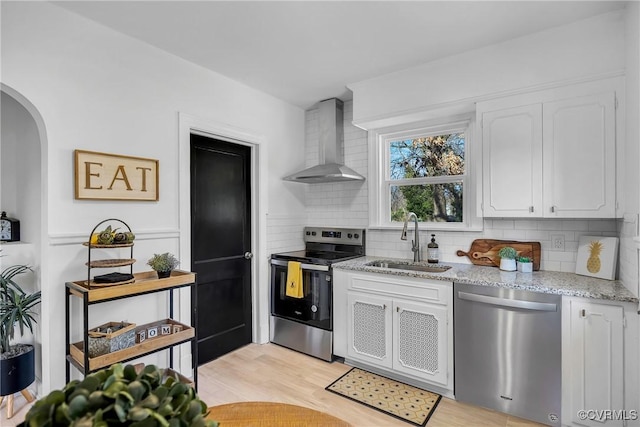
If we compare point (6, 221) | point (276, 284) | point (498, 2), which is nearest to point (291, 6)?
point (498, 2)

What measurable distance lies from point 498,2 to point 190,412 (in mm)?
2587

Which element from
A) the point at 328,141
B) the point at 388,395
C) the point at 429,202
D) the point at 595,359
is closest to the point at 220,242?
the point at 328,141

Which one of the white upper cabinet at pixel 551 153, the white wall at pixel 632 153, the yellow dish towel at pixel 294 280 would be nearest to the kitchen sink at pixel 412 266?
the white upper cabinet at pixel 551 153

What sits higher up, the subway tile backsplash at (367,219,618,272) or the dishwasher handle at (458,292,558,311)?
the subway tile backsplash at (367,219,618,272)

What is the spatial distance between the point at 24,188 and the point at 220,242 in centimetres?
158

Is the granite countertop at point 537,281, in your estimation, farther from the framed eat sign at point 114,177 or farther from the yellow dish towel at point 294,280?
the framed eat sign at point 114,177

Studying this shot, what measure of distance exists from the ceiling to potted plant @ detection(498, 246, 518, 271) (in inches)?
63.2

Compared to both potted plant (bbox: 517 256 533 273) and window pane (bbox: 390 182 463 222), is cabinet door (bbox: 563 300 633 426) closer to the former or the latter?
potted plant (bbox: 517 256 533 273)

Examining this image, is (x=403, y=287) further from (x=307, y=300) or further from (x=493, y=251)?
(x=307, y=300)

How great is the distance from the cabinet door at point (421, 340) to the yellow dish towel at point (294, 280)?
0.97 metres

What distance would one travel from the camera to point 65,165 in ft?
6.99

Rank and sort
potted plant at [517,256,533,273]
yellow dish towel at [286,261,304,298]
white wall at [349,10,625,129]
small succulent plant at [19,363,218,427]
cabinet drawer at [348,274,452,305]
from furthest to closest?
yellow dish towel at [286,261,304,298], potted plant at [517,256,533,273], cabinet drawer at [348,274,452,305], white wall at [349,10,625,129], small succulent plant at [19,363,218,427]

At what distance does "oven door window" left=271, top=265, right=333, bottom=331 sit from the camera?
10.3 ft

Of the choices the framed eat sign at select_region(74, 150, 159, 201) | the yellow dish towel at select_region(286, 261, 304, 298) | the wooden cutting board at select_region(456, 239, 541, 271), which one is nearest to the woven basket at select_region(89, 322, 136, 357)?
the framed eat sign at select_region(74, 150, 159, 201)
